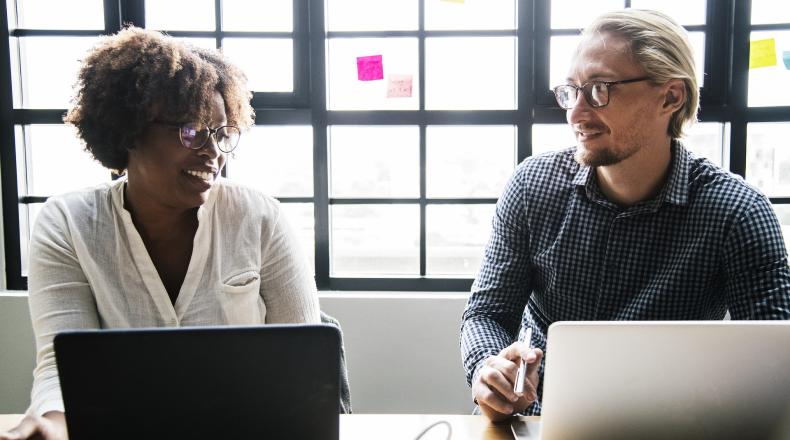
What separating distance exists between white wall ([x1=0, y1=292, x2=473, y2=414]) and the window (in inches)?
6.9

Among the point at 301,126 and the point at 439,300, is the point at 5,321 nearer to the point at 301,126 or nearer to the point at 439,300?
the point at 301,126

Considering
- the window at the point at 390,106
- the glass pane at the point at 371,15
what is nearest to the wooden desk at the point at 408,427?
the window at the point at 390,106

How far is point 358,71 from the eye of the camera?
2.11 meters

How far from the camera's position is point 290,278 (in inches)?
48.8

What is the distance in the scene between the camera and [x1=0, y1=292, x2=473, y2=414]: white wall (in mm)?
2031

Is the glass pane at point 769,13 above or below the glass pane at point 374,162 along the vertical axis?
above

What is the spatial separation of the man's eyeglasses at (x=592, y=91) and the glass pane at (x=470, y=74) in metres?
0.85

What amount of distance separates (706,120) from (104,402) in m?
2.20

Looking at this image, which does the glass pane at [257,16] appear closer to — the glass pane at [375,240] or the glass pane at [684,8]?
the glass pane at [375,240]

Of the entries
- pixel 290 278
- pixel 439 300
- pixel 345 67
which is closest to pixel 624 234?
pixel 290 278

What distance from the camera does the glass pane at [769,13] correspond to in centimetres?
202

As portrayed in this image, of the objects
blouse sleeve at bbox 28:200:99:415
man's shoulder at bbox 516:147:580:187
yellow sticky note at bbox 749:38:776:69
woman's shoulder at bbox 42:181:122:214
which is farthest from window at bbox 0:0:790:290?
blouse sleeve at bbox 28:200:99:415

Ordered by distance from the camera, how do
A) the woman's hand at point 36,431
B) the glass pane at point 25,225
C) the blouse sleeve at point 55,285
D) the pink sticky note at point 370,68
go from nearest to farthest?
the woman's hand at point 36,431 < the blouse sleeve at point 55,285 < the pink sticky note at point 370,68 < the glass pane at point 25,225

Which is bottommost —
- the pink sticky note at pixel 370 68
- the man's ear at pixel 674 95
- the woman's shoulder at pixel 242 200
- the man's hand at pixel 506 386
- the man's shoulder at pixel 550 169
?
the man's hand at pixel 506 386
